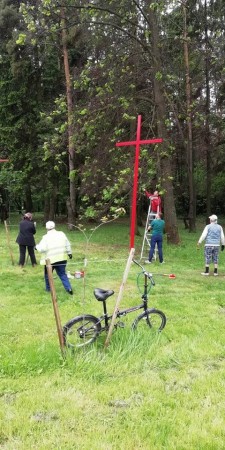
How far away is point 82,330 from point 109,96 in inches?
486

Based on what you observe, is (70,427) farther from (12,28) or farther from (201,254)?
(12,28)

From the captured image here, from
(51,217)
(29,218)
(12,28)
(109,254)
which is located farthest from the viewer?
(51,217)

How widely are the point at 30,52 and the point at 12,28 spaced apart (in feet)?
5.68

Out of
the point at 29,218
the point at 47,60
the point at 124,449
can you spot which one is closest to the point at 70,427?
the point at 124,449

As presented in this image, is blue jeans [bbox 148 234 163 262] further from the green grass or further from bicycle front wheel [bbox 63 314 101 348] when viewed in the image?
bicycle front wheel [bbox 63 314 101 348]

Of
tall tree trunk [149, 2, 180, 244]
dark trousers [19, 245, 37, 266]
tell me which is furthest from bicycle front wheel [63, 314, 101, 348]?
tall tree trunk [149, 2, 180, 244]

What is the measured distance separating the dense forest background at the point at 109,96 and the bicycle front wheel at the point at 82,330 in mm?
8031

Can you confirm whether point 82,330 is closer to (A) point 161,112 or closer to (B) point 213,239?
(B) point 213,239

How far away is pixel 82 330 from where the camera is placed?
588 centimetres

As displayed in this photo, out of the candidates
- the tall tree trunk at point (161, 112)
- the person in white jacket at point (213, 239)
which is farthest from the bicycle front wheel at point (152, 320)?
the tall tree trunk at point (161, 112)

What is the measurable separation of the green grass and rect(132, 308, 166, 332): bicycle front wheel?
0.15m

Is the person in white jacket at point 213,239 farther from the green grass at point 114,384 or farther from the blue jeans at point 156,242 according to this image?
the green grass at point 114,384

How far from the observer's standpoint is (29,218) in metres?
12.5

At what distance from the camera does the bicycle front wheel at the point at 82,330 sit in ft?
19.2
